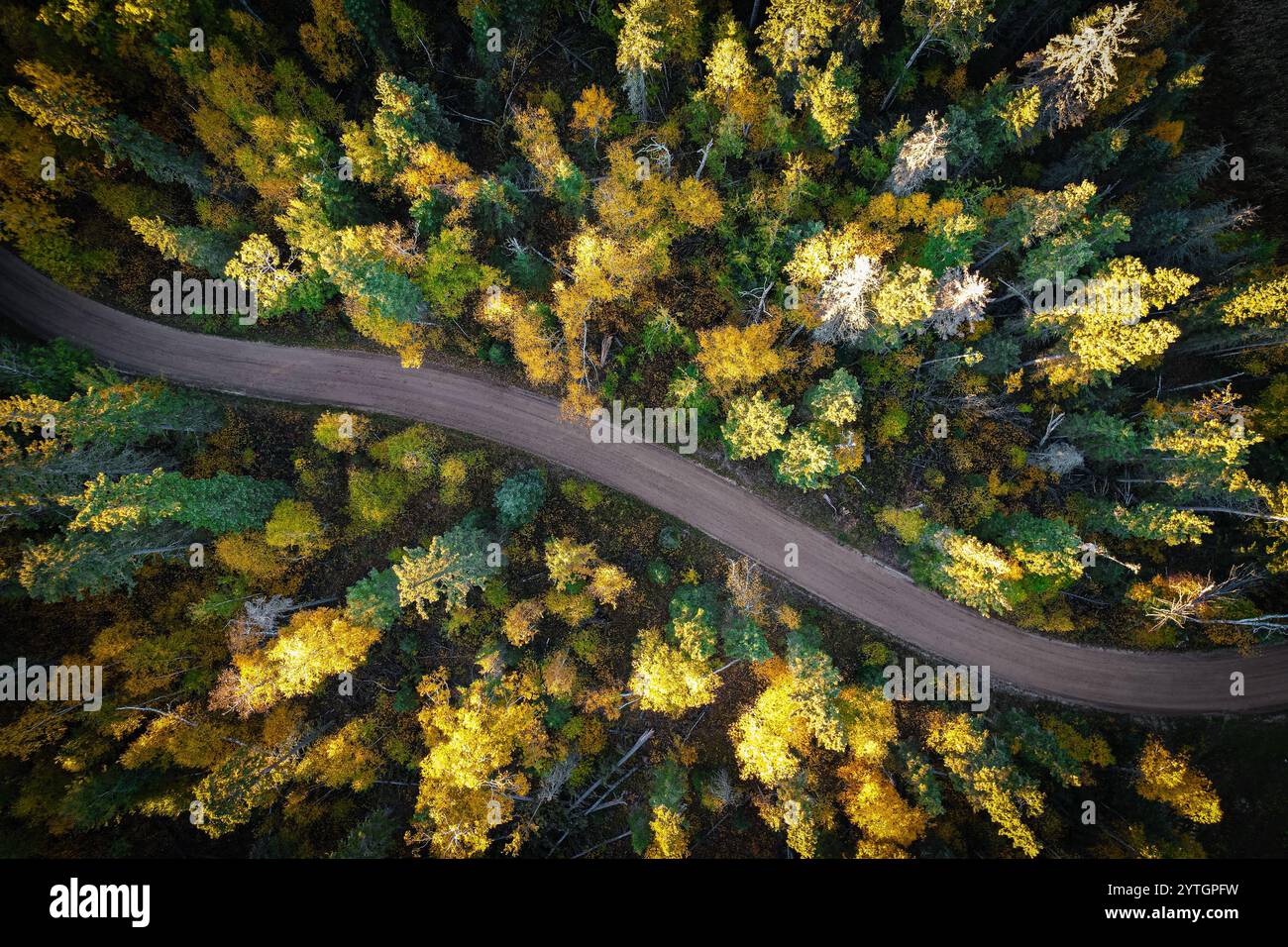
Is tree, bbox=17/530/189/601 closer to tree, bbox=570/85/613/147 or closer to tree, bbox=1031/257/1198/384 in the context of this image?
tree, bbox=570/85/613/147

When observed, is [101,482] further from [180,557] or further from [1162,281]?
[1162,281]

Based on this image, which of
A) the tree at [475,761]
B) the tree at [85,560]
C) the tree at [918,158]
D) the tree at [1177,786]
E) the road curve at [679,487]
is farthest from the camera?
the road curve at [679,487]

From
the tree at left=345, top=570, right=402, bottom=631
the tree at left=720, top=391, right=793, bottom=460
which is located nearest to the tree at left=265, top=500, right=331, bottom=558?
the tree at left=345, top=570, right=402, bottom=631

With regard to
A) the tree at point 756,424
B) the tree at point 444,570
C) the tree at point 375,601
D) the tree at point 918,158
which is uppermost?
the tree at point 918,158

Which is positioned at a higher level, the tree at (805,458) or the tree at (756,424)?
the tree at (756,424)

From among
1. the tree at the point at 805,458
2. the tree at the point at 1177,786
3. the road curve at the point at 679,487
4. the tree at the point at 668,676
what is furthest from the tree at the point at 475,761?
the tree at the point at 1177,786

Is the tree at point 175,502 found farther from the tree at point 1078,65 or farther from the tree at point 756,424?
the tree at point 1078,65

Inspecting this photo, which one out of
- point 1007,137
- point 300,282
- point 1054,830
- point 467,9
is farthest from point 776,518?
point 467,9
